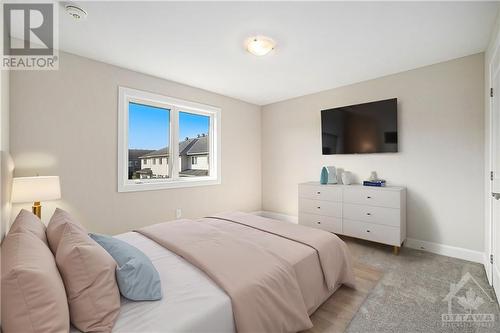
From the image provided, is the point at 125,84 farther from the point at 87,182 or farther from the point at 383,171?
the point at 383,171

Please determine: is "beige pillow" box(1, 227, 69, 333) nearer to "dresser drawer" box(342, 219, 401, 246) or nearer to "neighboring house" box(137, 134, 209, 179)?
"neighboring house" box(137, 134, 209, 179)

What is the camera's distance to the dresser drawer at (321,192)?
3346mm

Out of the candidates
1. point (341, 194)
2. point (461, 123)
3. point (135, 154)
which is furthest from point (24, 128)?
point (461, 123)

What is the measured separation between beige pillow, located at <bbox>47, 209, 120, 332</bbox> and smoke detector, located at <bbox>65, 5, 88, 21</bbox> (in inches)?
71.4

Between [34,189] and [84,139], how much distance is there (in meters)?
0.84

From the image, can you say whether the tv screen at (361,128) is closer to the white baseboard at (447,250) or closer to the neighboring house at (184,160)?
the white baseboard at (447,250)

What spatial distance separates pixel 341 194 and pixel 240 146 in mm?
2093

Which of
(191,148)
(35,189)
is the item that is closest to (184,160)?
(191,148)

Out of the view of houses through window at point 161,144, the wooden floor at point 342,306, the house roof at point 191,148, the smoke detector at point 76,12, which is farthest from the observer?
the house roof at point 191,148

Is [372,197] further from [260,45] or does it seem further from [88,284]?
[88,284]

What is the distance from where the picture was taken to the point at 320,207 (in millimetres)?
3527

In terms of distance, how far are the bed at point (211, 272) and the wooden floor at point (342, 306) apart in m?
0.08

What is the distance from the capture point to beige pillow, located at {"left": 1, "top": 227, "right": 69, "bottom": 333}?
779mm

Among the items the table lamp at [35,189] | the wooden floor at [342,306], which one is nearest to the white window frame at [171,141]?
the table lamp at [35,189]
